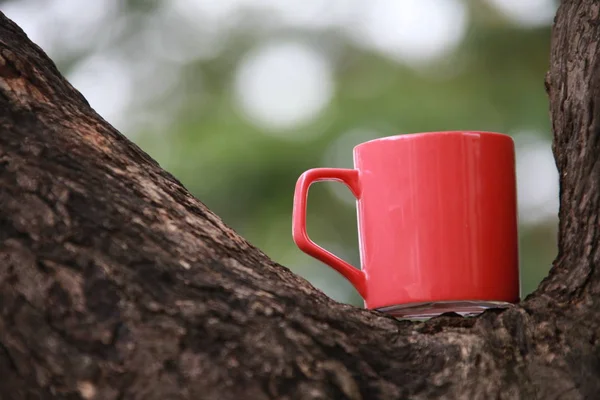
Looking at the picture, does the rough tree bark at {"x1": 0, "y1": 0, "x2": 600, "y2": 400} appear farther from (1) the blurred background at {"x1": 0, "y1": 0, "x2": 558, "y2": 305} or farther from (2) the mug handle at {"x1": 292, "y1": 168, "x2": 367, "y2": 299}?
(1) the blurred background at {"x1": 0, "y1": 0, "x2": 558, "y2": 305}

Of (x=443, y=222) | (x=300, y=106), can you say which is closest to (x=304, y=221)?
(x=443, y=222)

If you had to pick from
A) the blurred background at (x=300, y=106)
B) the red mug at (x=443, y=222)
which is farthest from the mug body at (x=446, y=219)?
the blurred background at (x=300, y=106)

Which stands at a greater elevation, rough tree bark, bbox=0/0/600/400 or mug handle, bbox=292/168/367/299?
mug handle, bbox=292/168/367/299

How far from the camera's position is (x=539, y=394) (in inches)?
22.5

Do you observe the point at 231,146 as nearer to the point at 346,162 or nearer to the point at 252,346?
the point at 346,162

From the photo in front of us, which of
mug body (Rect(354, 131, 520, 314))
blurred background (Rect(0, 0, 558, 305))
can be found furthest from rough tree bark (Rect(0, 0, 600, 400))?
blurred background (Rect(0, 0, 558, 305))

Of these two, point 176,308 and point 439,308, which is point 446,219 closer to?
point 439,308

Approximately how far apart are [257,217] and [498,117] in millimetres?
1197

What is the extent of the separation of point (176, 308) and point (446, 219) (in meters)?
0.26

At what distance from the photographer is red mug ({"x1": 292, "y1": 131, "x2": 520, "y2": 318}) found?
0.70 m

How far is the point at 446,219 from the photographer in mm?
698

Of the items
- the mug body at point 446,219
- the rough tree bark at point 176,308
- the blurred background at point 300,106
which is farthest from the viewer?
the blurred background at point 300,106

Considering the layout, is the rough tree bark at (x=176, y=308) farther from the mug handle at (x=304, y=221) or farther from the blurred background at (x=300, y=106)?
the blurred background at (x=300, y=106)

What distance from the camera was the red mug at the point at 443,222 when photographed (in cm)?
70
